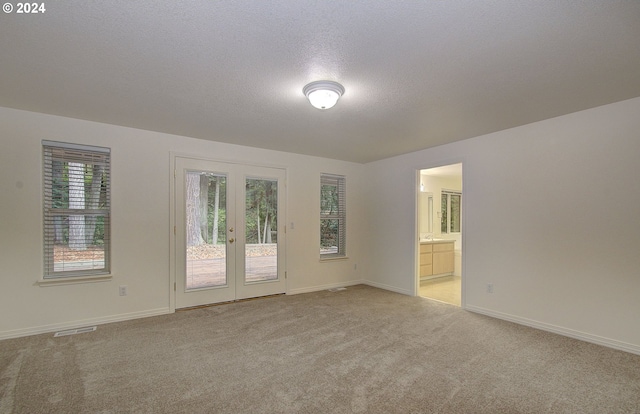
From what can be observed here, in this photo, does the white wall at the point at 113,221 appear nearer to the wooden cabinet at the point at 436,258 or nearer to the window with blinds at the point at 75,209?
the window with blinds at the point at 75,209

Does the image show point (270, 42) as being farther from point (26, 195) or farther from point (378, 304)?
point (378, 304)

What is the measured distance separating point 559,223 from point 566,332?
3.84 feet

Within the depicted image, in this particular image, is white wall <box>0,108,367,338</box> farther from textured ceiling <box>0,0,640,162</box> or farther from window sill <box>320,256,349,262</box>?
→ window sill <box>320,256,349,262</box>

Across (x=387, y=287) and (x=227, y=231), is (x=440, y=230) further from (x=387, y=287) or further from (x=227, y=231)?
(x=227, y=231)

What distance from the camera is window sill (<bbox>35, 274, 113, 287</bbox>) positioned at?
3.34m

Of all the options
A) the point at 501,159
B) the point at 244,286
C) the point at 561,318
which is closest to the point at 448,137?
the point at 501,159

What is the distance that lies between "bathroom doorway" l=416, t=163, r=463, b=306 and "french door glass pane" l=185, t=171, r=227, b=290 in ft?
11.8

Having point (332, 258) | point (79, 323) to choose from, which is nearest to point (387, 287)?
point (332, 258)

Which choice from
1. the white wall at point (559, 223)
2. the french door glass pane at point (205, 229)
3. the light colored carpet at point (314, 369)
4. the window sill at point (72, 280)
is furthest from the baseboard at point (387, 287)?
the window sill at point (72, 280)

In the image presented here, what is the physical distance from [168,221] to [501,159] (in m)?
4.41

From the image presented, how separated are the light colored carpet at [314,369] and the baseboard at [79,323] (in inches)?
4.7

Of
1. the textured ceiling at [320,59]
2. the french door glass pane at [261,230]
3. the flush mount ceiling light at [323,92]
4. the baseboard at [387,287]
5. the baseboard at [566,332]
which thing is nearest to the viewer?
the textured ceiling at [320,59]

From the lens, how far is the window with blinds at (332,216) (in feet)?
18.5

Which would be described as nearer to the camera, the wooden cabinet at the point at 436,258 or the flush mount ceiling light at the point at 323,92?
the flush mount ceiling light at the point at 323,92
